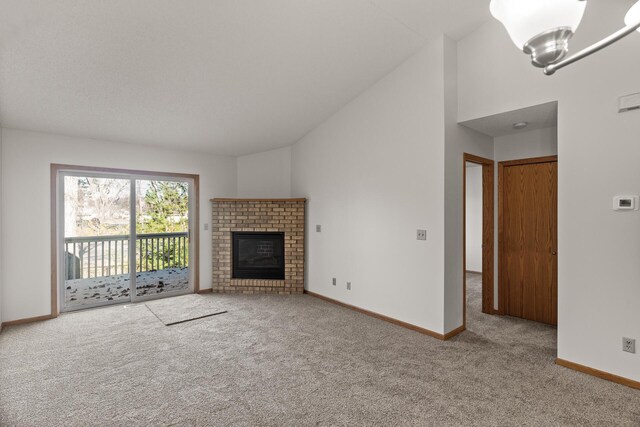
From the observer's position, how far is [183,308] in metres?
4.50

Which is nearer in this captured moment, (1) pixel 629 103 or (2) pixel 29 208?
(1) pixel 629 103

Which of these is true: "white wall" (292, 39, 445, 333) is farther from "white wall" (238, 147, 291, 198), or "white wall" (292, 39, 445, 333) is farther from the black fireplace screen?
"white wall" (238, 147, 291, 198)

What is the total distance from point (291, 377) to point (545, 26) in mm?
2680

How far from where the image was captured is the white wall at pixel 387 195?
3.49 m

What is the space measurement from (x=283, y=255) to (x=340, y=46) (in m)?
3.28

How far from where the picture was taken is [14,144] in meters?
3.84

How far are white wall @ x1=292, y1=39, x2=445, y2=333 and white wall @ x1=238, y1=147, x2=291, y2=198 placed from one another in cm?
82

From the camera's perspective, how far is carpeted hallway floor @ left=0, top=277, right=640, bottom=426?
7.11 ft

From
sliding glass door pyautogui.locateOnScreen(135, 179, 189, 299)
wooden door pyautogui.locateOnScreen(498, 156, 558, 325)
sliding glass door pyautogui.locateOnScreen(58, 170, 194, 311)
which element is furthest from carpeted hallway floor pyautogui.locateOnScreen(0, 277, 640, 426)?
sliding glass door pyautogui.locateOnScreen(135, 179, 189, 299)

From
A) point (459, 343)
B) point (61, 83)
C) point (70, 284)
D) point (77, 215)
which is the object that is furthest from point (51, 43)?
point (459, 343)

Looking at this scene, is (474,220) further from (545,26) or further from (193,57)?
(545,26)

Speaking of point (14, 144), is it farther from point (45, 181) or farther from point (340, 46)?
point (340, 46)

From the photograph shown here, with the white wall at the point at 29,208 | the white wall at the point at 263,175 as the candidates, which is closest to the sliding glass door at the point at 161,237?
the white wall at the point at 29,208

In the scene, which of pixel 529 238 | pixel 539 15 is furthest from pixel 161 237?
pixel 539 15
